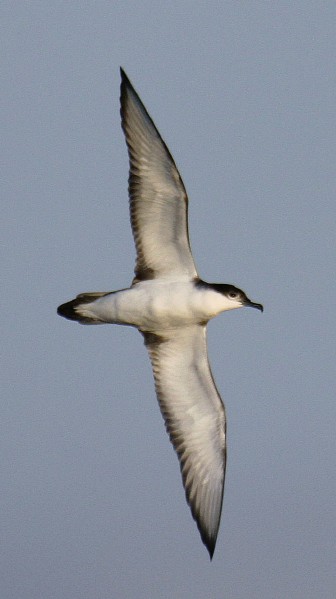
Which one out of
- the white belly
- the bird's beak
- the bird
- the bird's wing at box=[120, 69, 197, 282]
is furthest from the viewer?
the bird's beak

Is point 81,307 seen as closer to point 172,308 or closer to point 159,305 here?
point 159,305

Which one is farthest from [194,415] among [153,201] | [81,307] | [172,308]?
[153,201]

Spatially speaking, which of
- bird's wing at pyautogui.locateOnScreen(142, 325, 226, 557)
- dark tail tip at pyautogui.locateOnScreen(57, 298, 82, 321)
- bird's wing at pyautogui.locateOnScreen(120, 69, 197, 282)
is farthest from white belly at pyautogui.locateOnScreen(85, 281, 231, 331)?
bird's wing at pyautogui.locateOnScreen(142, 325, 226, 557)

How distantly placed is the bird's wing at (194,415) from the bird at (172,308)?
13 millimetres

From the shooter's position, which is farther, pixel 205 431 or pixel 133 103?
pixel 205 431

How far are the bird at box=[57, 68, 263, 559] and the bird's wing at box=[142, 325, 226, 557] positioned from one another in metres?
0.01

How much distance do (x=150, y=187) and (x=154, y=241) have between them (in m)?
0.82

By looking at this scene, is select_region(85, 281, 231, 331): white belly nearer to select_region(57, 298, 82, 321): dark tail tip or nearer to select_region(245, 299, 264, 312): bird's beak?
select_region(57, 298, 82, 321): dark tail tip

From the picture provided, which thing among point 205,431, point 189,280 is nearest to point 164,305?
point 189,280

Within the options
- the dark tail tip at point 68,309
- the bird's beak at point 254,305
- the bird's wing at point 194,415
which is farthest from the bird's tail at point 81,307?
the bird's beak at point 254,305

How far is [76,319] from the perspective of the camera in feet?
62.0

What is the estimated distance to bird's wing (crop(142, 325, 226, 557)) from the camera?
63.4ft

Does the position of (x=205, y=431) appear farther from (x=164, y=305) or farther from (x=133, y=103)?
(x=133, y=103)

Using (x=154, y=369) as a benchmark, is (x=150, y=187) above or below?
above
